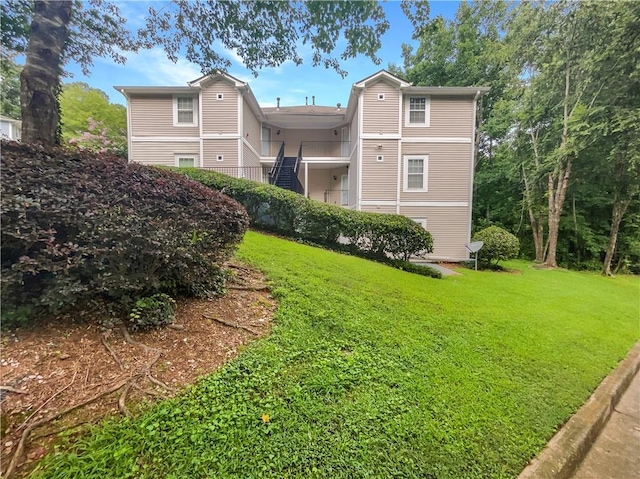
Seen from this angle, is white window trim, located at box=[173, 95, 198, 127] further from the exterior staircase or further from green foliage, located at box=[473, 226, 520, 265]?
green foliage, located at box=[473, 226, 520, 265]

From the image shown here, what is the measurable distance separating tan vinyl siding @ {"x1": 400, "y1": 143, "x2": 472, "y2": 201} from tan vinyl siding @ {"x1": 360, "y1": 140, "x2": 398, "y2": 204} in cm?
51

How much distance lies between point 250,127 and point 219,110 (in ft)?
6.09

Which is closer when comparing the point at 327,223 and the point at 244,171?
the point at 327,223

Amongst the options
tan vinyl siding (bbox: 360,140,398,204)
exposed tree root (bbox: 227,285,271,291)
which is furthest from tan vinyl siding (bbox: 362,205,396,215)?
exposed tree root (bbox: 227,285,271,291)

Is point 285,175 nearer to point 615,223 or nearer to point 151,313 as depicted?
point 151,313

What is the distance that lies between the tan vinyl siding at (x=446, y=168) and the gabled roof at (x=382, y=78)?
244 centimetres

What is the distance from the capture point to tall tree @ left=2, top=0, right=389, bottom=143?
4188mm

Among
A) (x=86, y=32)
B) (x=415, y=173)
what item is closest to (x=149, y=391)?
(x=86, y=32)

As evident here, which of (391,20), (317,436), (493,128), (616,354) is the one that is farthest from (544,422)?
(493,128)

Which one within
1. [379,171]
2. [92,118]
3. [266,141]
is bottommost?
[379,171]

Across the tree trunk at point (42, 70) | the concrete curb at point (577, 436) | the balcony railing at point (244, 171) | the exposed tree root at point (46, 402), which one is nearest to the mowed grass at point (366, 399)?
the concrete curb at point (577, 436)

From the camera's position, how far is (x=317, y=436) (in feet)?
6.23

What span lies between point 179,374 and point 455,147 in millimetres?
13334

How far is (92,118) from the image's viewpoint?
1941 cm
